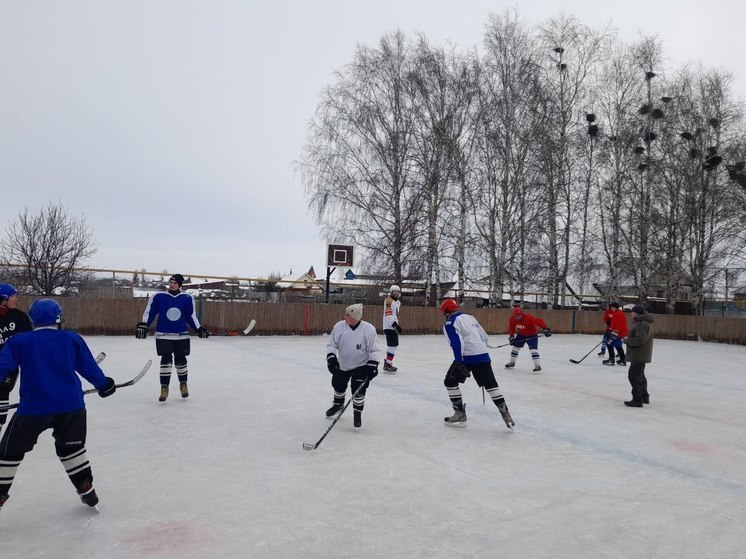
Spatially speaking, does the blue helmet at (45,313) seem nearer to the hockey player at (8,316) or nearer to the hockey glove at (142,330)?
the hockey player at (8,316)

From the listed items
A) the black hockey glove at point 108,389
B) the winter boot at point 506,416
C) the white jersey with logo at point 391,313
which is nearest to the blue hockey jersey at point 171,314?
the black hockey glove at point 108,389

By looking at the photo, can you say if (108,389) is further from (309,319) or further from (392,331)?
(309,319)

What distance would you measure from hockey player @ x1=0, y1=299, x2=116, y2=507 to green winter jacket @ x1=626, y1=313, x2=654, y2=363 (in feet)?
22.0

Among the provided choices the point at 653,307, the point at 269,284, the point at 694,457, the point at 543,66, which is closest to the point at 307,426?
the point at 694,457

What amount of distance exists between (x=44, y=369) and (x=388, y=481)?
8.17 feet

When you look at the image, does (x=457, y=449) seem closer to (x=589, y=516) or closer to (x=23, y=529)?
(x=589, y=516)

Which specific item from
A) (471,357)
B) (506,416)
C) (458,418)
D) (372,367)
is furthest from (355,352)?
(506,416)

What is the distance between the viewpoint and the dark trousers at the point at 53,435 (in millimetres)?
3107

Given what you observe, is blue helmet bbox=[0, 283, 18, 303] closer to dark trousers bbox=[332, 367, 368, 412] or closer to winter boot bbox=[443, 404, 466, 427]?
dark trousers bbox=[332, 367, 368, 412]

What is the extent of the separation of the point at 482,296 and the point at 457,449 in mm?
23520

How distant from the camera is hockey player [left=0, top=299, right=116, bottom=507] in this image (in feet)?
10.3

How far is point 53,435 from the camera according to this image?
3203 mm

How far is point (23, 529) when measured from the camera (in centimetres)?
305

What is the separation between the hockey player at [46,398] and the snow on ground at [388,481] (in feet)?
1.07
